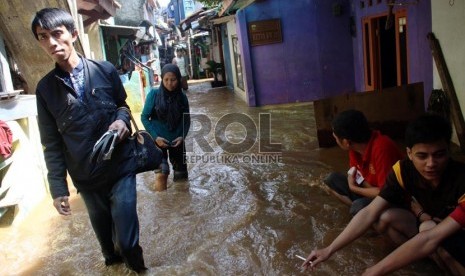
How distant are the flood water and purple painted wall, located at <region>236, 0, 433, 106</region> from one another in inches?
200

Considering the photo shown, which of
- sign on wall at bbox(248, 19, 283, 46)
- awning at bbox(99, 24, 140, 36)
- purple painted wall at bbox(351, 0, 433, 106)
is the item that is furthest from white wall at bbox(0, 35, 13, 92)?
awning at bbox(99, 24, 140, 36)

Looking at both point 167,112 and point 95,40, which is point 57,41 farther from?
point 95,40

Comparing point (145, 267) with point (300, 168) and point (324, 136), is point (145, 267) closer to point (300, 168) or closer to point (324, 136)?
point (300, 168)

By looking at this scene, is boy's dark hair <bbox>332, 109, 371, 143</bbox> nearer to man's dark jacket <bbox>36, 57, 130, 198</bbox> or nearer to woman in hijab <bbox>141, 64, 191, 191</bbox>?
man's dark jacket <bbox>36, 57, 130, 198</bbox>

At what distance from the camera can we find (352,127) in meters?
3.30

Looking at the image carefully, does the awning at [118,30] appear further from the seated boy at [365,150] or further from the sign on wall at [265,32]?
the seated boy at [365,150]

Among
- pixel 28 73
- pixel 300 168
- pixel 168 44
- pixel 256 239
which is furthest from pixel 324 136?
pixel 168 44

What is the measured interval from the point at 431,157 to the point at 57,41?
8.03 feet

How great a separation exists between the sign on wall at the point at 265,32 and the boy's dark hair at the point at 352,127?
851cm

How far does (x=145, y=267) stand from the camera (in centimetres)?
358
